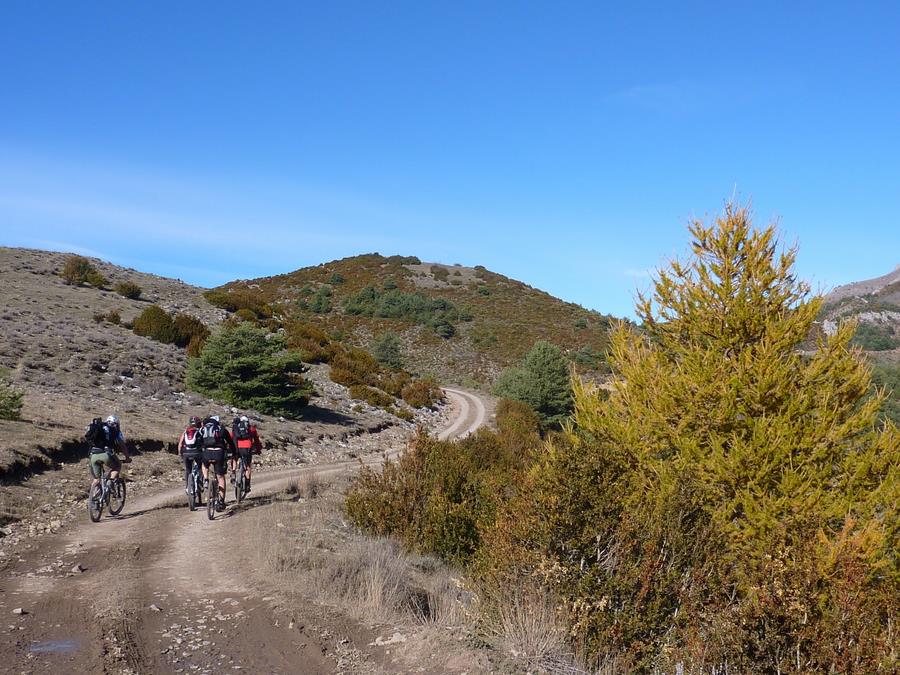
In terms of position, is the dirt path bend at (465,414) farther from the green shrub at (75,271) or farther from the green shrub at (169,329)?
the green shrub at (75,271)

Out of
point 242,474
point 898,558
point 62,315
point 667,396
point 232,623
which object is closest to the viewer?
point 232,623

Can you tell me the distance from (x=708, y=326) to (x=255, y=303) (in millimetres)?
43790

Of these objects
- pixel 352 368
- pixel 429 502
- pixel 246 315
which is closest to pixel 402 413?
pixel 352 368

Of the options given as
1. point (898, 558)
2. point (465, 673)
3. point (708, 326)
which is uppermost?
point (708, 326)

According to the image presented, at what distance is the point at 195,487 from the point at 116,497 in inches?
54.1

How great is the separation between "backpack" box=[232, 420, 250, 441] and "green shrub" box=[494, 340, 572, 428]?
25.4 meters

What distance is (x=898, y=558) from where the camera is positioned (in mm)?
8891

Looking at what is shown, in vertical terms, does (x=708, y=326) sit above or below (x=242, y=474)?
above

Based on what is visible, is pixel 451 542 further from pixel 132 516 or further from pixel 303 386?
pixel 303 386

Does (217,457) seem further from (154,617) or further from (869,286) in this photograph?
(869,286)

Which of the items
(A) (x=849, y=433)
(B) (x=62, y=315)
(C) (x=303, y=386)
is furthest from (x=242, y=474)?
(B) (x=62, y=315)

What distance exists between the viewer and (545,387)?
125 feet

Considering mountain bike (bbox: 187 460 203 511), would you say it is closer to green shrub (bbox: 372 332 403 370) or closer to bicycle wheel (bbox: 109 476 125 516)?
bicycle wheel (bbox: 109 476 125 516)

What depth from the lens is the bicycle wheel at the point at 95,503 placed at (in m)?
11.1
